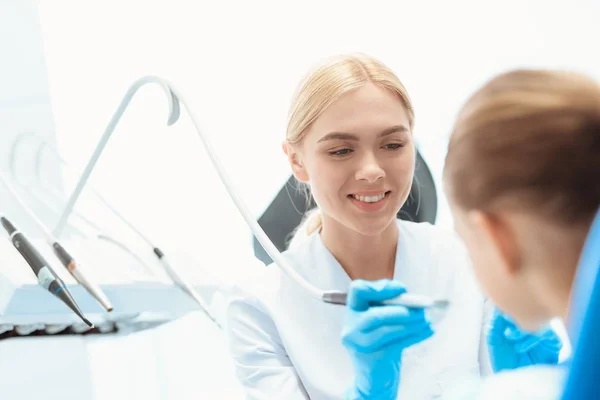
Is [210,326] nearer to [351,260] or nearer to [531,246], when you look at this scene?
[351,260]

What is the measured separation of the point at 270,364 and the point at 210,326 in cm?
49

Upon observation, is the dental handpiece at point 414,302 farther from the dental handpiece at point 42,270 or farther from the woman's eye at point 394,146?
the dental handpiece at point 42,270

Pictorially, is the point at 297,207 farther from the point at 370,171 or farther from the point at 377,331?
the point at 377,331

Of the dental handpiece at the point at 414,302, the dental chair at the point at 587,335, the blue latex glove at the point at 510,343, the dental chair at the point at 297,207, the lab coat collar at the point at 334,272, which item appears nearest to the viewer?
the dental chair at the point at 587,335

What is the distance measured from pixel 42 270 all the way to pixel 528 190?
83 centimetres

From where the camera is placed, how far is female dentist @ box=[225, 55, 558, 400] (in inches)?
32.5

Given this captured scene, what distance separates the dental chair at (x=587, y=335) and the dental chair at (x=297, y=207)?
108cm

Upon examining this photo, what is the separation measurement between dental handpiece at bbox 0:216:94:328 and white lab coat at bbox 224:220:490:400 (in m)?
0.28

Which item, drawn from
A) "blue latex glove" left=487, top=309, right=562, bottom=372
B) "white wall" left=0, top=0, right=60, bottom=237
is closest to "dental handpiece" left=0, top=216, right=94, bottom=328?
"white wall" left=0, top=0, right=60, bottom=237

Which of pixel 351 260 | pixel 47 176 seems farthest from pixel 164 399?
pixel 47 176

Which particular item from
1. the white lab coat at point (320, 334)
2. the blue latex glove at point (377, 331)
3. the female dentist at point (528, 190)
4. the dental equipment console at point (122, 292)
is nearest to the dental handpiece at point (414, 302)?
the blue latex glove at point (377, 331)

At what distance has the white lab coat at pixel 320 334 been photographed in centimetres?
86

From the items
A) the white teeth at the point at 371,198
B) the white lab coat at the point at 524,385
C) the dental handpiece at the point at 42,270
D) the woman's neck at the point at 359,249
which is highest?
the dental handpiece at the point at 42,270

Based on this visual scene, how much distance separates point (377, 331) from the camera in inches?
27.2
